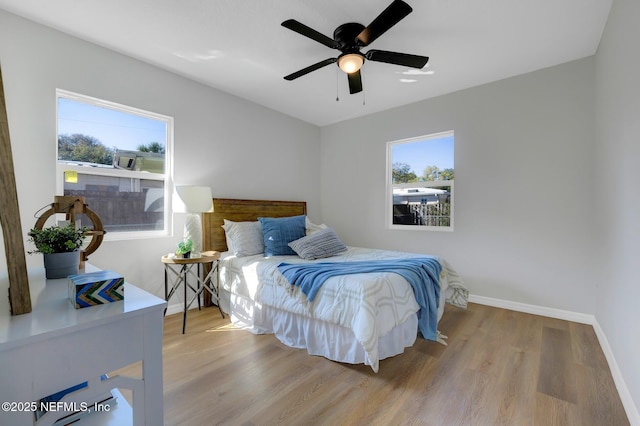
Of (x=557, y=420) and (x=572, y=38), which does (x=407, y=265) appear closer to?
(x=557, y=420)

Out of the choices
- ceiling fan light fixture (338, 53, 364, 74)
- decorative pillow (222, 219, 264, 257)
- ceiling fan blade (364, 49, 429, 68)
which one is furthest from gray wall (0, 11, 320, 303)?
ceiling fan blade (364, 49, 429, 68)

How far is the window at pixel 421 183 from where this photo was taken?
12.3ft

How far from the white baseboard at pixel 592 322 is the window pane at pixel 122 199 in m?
3.86

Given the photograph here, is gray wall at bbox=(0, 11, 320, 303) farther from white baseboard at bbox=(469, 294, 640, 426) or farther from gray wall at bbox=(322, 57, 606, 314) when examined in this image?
white baseboard at bbox=(469, 294, 640, 426)

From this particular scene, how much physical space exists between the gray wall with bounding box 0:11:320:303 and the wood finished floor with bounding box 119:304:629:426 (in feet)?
3.94

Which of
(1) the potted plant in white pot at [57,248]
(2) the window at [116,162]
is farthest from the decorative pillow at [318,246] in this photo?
(1) the potted plant in white pot at [57,248]

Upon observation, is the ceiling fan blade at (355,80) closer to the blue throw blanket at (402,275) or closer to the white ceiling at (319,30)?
the white ceiling at (319,30)

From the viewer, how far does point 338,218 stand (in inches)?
190

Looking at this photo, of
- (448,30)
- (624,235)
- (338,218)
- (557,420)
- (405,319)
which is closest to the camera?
(557,420)

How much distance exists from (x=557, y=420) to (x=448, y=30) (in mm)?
2820

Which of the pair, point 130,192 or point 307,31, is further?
point 130,192

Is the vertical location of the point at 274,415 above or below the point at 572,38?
below

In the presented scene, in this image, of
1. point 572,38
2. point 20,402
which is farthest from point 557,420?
point 572,38

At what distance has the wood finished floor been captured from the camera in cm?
160
